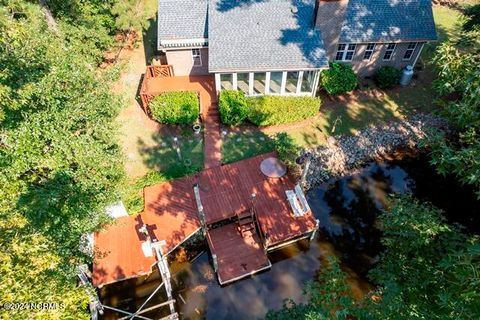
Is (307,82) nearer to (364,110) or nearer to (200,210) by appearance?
(364,110)

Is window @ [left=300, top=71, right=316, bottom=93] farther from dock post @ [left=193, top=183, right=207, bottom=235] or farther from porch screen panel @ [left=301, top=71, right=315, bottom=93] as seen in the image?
dock post @ [left=193, top=183, right=207, bottom=235]

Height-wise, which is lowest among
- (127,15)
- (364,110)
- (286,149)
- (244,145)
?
(244,145)

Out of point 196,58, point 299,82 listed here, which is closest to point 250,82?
point 299,82

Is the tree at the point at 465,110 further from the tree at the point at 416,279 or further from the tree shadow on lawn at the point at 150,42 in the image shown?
the tree shadow on lawn at the point at 150,42

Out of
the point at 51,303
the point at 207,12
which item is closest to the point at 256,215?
the point at 51,303

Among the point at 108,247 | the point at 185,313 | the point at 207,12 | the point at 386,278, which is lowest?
the point at 185,313

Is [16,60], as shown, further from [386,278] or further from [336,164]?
[336,164]

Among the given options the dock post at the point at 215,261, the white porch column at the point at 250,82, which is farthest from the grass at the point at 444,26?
the dock post at the point at 215,261
